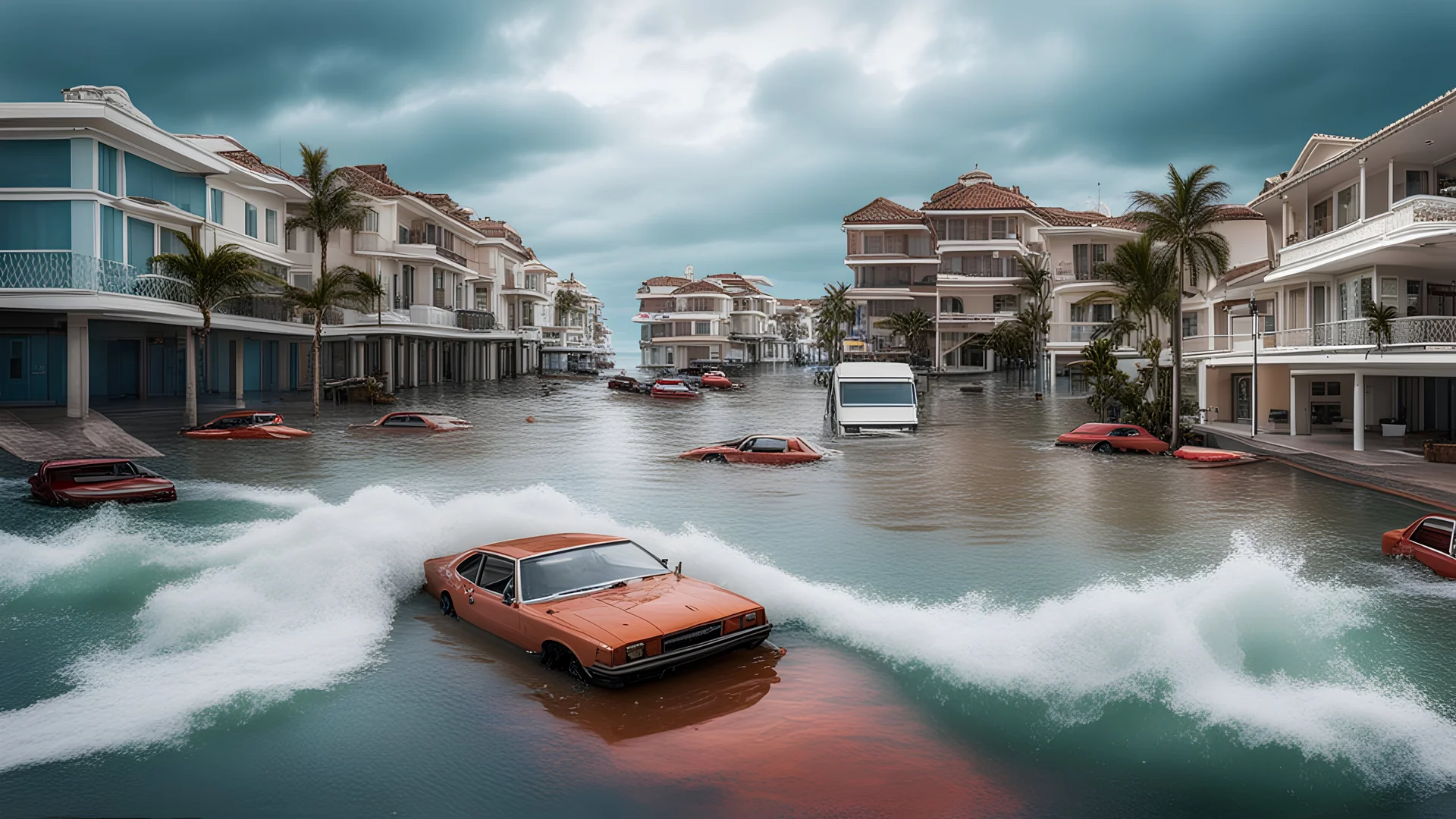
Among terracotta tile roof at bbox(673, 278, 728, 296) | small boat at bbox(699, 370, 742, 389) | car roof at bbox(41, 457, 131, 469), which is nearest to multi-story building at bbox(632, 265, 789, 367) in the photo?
terracotta tile roof at bbox(673, 278, 728, 296)

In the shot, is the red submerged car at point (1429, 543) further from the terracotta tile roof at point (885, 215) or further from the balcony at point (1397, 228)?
the terracotta tile roof at point (885, 215)

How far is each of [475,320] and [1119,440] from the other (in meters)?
48.5

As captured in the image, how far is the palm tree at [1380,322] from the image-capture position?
91.4 feet

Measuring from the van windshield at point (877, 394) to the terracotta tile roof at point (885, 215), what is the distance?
54042 mm

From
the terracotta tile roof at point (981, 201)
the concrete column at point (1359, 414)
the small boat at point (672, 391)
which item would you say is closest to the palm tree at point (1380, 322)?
the concrete column at point (1359, 414)

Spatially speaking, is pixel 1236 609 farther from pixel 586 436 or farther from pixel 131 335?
pixel 131 335

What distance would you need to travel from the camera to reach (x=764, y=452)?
30938mm

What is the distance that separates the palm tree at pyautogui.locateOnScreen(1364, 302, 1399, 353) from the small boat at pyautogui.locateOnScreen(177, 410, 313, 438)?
116 feet

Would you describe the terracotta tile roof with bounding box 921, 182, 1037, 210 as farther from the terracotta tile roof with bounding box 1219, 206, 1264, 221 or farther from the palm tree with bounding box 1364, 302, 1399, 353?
the palm tree with bounding box 1364, 302, 1399, 353

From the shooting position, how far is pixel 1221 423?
42.6 metres

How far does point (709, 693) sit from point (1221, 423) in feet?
127

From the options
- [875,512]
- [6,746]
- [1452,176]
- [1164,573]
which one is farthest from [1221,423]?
[6,746]

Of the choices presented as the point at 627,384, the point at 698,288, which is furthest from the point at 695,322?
the point at 627,384

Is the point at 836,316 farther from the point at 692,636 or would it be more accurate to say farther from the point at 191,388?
the point at 692,636
